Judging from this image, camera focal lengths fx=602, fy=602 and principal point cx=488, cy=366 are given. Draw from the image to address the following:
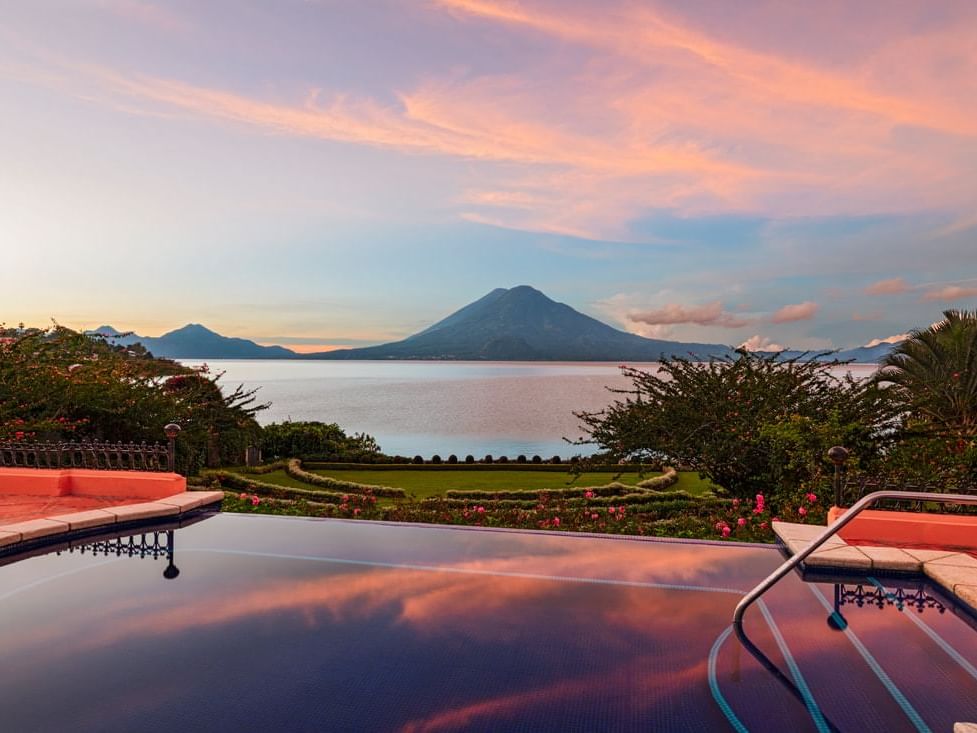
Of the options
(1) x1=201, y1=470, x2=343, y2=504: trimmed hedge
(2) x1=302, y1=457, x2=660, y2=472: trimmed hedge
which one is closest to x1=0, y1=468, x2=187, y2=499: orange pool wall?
(1) x1=201, y1=470, x2=343, y2=504: trimmed hedge

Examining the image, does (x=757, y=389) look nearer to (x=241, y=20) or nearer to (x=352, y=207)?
(x=241, y=20)

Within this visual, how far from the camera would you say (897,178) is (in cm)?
1642

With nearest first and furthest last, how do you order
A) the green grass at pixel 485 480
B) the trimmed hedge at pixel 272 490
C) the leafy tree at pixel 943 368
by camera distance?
the trimmed hedge at pixel 272 490 < the green grass at pixel 485 480 < the leafy tree at pixel 943 368

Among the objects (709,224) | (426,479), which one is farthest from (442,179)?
(709,224)

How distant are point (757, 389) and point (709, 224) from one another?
119 feet

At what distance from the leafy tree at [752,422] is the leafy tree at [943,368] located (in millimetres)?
6922

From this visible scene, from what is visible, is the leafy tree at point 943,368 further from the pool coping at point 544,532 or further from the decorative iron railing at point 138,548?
the decorative iron railing at point 138,548

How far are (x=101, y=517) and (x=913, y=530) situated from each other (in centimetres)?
1069

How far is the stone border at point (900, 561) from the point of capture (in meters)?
6.16

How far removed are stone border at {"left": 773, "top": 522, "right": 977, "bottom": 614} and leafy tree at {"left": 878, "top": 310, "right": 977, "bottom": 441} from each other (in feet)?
36.8

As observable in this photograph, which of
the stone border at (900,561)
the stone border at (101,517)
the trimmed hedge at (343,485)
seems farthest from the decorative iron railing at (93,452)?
the stone border at (900,561)

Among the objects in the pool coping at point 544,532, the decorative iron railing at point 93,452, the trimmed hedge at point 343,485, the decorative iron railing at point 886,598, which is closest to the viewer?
the decorative iron railing at point 886,598

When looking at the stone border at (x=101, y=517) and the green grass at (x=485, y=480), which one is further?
the green grass at (x=485, y=480)

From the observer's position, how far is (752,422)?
10.7 meters
